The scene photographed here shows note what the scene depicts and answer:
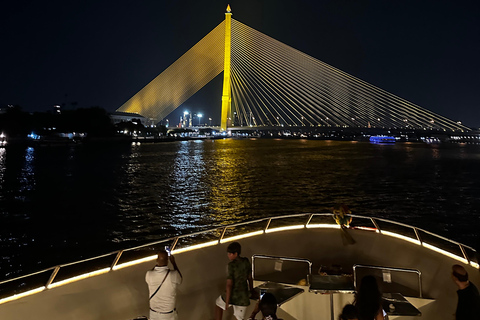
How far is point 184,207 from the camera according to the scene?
539 inches

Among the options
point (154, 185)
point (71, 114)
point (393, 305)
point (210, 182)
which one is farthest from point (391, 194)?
point (71, 114)

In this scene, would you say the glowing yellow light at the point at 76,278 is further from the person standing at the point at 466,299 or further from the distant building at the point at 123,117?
the distant building at the point at 123,117

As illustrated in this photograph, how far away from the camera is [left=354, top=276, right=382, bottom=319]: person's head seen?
2525 millimetres

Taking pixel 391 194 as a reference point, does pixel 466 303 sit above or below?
above

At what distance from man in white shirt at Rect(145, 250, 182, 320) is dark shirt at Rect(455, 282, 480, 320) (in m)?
2.06

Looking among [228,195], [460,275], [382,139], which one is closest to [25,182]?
[228,195]

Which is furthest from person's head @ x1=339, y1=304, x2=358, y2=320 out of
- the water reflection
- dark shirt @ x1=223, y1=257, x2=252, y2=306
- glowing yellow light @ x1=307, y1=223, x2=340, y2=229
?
the water reflection

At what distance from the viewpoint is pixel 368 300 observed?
255 centimetres

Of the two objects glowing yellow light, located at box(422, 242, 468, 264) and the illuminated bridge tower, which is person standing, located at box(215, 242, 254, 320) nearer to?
glowing yellow light, located at box(422, 242, 468, 264)

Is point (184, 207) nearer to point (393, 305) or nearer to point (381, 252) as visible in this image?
point (381, 252)

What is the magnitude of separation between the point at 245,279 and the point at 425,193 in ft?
53.6

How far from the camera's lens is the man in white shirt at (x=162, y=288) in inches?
116

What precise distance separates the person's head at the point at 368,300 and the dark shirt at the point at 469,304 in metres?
0.62

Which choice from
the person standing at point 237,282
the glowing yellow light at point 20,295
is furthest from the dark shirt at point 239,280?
the glowing yellow light at point 20,295
